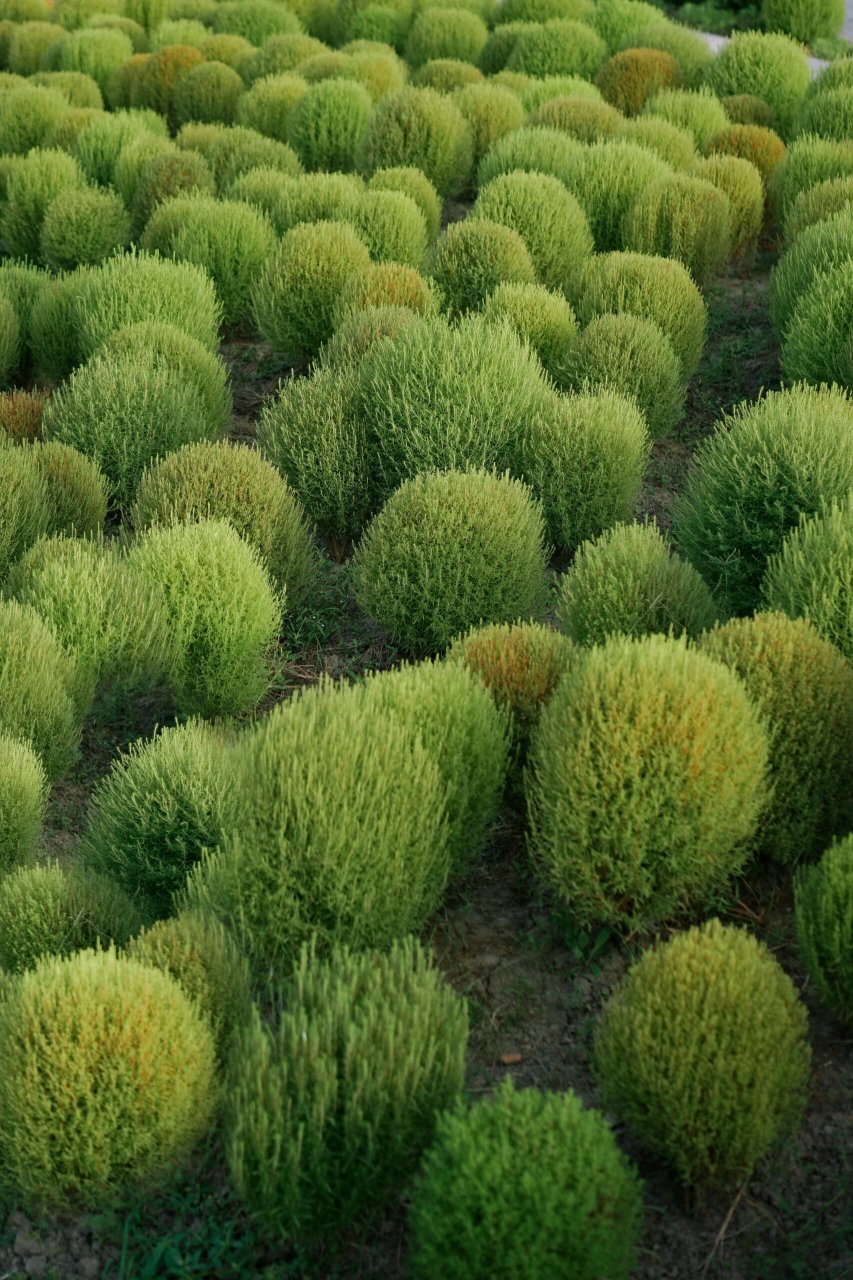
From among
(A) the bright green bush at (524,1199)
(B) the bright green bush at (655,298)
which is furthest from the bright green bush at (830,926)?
(B) the bright green bush at (655,298)

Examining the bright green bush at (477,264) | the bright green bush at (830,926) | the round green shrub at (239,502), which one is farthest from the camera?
the bright green bush at (477,264)

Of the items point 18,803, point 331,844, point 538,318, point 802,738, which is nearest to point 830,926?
point 802,738

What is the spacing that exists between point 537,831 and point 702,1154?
4.22ft

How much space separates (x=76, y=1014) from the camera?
418cm

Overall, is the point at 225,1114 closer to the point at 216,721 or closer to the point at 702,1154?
the point at 702,1154

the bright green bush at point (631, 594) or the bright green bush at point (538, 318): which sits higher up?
the bright green bush at point (538, 318)

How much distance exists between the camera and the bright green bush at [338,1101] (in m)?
3.91

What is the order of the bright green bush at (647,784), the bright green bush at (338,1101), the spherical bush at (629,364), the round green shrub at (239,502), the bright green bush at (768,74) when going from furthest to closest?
the bright green bush at (768,74) < the spherical bush at (629,364) < the round green shrub at (239,502) < the bright green bush at (647,784) < the bright green bush at (338,1101)

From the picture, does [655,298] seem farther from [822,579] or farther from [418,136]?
[822,579]

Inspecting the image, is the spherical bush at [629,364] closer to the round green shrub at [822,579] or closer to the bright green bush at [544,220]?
the bright green bush at [544,220]

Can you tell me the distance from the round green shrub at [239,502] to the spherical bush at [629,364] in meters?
1.84

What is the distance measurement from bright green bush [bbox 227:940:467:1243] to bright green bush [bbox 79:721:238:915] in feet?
4.93

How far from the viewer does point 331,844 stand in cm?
462

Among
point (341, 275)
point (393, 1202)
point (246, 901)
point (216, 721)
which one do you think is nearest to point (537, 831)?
point (246, 901)
